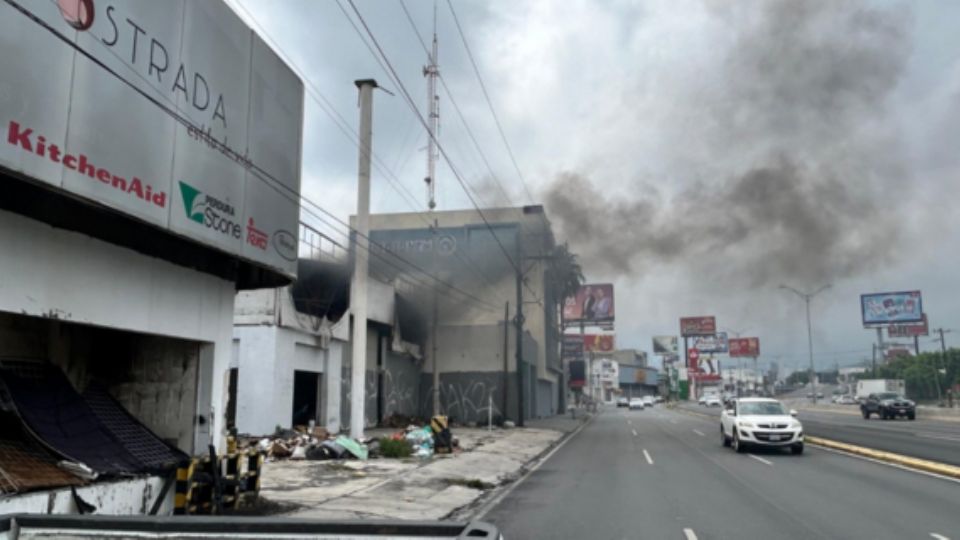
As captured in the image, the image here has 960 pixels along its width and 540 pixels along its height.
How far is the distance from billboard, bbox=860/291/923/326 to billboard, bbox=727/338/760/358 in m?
22.7

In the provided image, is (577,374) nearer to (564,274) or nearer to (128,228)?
(564,274)

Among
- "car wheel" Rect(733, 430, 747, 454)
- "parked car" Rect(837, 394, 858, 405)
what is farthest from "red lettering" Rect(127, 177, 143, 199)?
"parked car" Rect(837, 394, 858, 405)

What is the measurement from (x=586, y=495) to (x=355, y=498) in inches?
146

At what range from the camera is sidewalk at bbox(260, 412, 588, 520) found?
32.0 ft

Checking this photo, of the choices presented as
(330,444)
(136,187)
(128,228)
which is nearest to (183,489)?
(128,228)

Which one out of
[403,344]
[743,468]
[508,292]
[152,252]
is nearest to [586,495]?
[743,468]

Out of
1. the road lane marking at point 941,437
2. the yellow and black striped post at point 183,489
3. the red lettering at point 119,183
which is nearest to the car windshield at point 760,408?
the road lane marking at point 941,437

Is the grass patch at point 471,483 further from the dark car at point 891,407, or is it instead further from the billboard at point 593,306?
the billboard at point 593,306

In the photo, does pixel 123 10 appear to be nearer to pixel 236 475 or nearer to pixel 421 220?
pixel 236 475

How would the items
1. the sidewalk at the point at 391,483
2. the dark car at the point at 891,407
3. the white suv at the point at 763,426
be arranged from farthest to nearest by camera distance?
the dark car at the point at 891,407 → the white suv at the point at 763,426 → the sidewalk at the point at 391,483

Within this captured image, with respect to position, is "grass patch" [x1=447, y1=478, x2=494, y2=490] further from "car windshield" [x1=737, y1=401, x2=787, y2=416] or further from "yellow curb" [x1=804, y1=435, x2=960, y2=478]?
"car windshield" [x1=737, y1=401, x2=787, y2=416]

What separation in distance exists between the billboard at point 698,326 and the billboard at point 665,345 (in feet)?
49.7

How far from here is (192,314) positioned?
28.0 ft

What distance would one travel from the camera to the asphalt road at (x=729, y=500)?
826 cm
